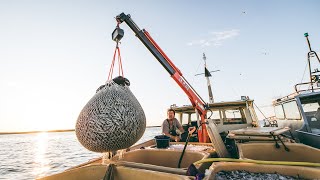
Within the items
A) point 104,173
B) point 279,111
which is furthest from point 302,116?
point 104,173

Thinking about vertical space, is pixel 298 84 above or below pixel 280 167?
above

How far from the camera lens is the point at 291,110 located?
22.6ft

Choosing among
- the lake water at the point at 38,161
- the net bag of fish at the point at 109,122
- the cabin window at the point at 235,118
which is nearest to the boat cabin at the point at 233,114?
the cabin window at the point at 235,118

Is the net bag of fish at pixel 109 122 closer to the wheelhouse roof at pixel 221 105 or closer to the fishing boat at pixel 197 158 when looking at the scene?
the fishing boat at pixel 197 158

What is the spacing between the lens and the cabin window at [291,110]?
6.26 metres

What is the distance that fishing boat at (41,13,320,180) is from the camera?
2594mm

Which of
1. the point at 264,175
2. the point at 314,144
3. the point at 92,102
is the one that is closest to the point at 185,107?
the point at 314,144

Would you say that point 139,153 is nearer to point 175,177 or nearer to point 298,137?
point 175,177

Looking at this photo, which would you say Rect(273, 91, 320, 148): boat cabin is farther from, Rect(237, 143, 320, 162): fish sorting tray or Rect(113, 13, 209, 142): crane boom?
Rect(113, 13, 209, 142): crane boom

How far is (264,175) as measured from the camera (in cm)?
264

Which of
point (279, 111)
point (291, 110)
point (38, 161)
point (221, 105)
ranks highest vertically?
point (221, 105)

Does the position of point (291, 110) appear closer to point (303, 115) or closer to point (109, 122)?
point (303, 115)

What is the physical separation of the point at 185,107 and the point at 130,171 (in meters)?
6.77

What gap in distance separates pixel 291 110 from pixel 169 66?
4.94 meters
